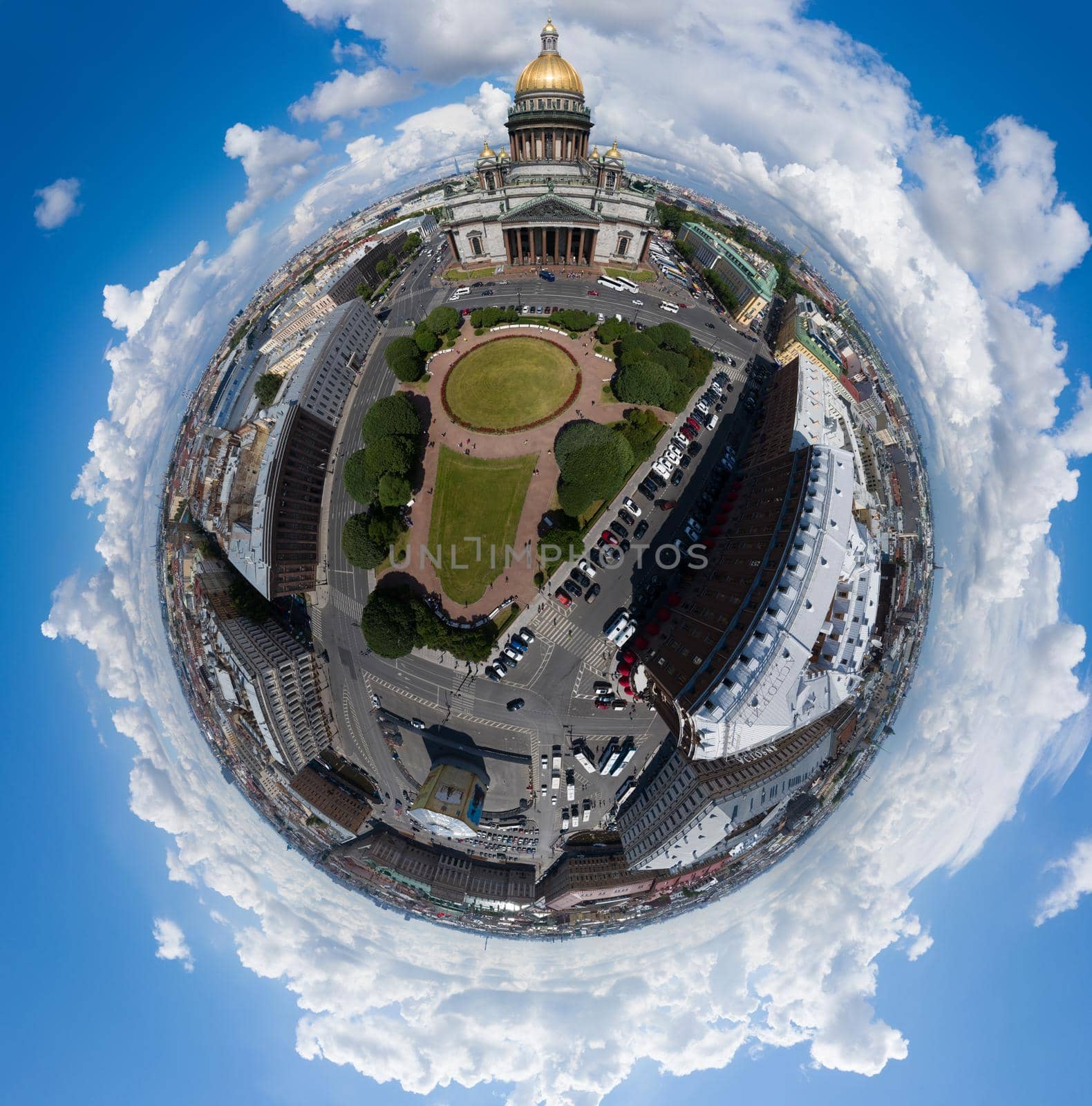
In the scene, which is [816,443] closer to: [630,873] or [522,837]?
[630,873]

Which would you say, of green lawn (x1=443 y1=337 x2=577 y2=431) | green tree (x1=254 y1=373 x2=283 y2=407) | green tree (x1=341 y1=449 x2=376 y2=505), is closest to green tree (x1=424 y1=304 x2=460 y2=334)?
green lawn (x1=443 y1=337 x2=577 y2=431)

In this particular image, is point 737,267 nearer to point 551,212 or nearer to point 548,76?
point 551,212

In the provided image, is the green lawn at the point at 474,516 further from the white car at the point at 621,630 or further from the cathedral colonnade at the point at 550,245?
the cathedral colonnade at the point at 550,245

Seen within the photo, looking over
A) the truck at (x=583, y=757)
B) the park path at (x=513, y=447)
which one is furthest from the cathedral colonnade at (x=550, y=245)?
the truck at (x=583, y=757)

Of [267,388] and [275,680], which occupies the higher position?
[267,388]

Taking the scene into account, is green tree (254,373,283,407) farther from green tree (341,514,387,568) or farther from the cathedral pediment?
the cathedral pediment

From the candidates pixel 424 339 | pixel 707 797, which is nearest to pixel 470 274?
pixel 424 339

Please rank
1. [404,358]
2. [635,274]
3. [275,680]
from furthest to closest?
[635,274] → [404,358] → [275,680]
